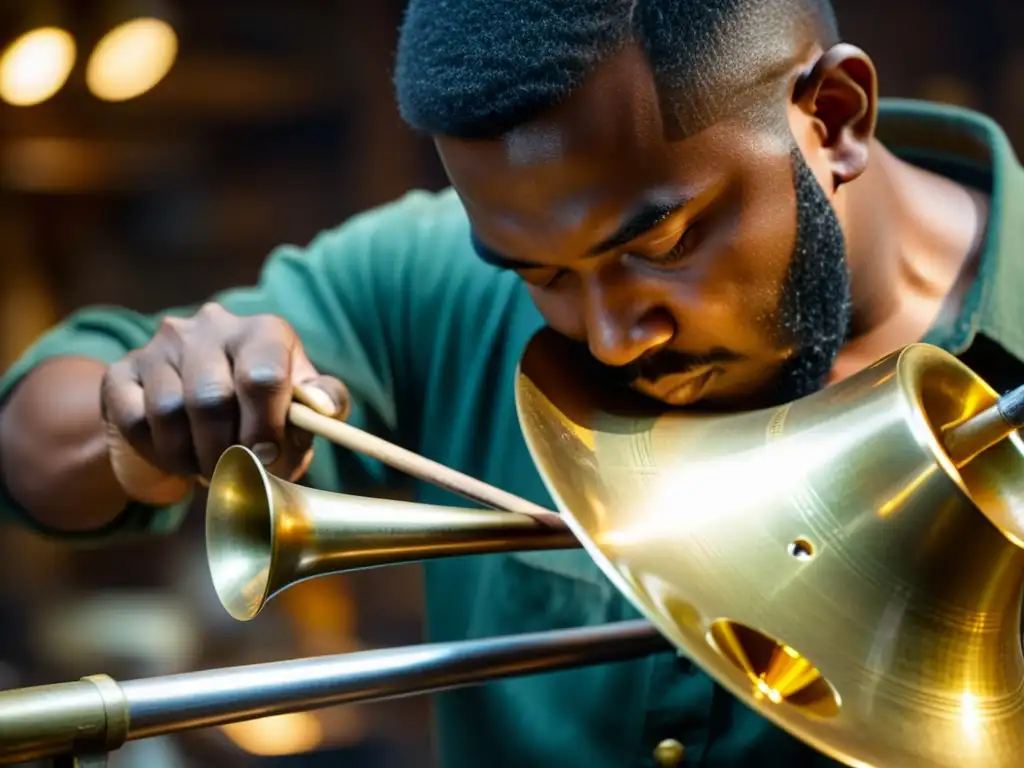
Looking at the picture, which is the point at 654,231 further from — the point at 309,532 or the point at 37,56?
the point at 37,56

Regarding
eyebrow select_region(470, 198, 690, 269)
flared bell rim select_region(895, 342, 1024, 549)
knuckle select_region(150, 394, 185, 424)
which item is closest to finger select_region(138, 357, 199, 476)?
knuckle select_region(150, 394, 185, 424)

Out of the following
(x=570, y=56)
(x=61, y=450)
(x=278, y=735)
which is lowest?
(x=278, y=735)

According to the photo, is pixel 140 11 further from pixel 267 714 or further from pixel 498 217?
pixel 267 714

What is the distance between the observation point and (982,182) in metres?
0.88

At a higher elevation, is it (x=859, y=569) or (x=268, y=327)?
(x=268, y=327)

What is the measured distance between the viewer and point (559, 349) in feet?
2.39

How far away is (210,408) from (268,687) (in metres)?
0.15

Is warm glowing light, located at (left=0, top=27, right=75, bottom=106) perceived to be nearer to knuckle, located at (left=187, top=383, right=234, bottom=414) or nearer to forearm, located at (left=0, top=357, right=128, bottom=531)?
forearm, located at (left=0, top=357, right=128, bottom=531)

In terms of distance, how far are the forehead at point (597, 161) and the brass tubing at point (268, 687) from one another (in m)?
0.19

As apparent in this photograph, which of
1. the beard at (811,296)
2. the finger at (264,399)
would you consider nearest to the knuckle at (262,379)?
the finger at (264,399)

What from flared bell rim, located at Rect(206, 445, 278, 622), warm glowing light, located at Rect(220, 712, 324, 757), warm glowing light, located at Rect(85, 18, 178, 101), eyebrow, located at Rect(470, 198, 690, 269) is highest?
warm glowing light, located at Rect(85, 18, 178, 101)

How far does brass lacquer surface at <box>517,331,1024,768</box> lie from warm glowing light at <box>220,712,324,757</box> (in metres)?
0.82

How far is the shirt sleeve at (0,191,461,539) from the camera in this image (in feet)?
2.65

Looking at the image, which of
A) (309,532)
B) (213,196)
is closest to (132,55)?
(213,196)
